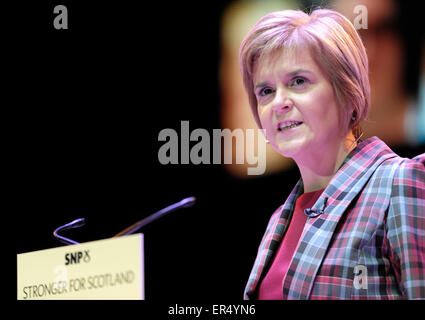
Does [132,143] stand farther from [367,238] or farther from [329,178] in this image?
[367,238]

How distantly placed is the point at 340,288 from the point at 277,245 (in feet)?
1.45

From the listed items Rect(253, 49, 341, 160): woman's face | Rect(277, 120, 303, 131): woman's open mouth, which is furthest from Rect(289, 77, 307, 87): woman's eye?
Rect(277, 120, 303, 131): woman's open mouth

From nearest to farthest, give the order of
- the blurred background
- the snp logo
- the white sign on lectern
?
1. the white sign on lectern
2. the snp logo
3. the blurred background

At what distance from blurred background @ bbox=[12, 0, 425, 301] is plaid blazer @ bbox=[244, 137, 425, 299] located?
24.4 inches

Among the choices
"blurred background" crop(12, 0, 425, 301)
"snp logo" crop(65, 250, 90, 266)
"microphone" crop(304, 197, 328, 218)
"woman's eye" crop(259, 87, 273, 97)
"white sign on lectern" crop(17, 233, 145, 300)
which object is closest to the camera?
"white sign on lectern" crop(17, 233, 145, 300)

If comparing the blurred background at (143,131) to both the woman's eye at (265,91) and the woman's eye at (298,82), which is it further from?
the woman's eye at (298,82)

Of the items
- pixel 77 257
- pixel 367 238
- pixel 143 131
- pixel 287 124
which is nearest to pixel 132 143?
pixel 143 131

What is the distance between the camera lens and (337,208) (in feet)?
5.63

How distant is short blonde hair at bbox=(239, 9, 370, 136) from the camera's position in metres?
1.85

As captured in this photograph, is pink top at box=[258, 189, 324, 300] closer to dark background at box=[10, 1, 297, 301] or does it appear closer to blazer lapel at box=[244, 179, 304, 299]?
blazer lapel at box=[244, 179, 304, 299]

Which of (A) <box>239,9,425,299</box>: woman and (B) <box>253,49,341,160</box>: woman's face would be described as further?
(B) <box>253,49,341,160</box>: woman's face

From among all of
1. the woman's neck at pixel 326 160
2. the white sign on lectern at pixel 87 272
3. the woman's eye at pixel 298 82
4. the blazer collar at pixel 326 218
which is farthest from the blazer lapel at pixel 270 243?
the white sign on lectern at pixel 87 272
